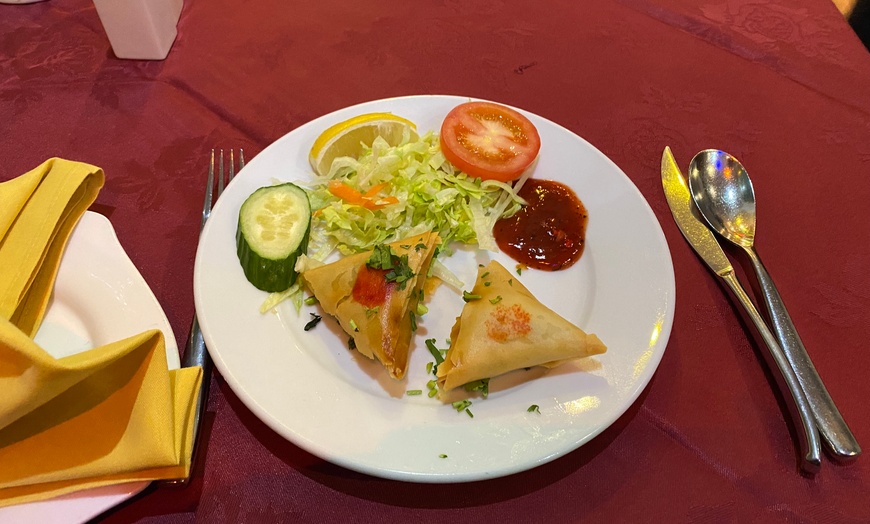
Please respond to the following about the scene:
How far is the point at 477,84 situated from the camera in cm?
284

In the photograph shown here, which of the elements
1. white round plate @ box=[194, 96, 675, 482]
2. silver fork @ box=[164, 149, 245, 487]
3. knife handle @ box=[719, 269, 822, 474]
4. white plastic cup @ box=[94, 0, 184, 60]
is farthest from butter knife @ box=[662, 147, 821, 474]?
white plastic cup @ box=[94, 0, 184, 60]

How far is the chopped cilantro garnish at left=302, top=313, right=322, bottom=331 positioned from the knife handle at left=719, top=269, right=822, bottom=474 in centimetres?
159

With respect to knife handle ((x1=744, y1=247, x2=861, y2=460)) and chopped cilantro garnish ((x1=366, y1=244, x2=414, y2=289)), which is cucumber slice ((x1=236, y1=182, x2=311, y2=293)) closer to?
chopped cilantro garnish ((x1=366, y1=244, x2=414, y2=289))

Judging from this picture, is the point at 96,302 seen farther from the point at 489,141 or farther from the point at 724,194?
the point at 724,194

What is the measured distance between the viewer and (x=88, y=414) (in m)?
1.41

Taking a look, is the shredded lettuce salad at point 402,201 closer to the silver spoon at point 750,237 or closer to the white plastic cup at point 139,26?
the silver spoon at point 750,237

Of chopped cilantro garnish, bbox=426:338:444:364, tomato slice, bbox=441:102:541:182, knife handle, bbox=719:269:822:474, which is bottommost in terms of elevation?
knife handle, bbox=719:269:822:474

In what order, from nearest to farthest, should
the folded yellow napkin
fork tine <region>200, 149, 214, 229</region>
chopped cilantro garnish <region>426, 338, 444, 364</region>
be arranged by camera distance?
the folded yellow napkin → chopped cilantro garnish <region>426, 338, 444, 364</region> → fork tine <region>200, 149, 214, 229</region>

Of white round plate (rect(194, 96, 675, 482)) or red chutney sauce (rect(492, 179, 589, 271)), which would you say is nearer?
white round plate (rect(194, 96, 675, 482))

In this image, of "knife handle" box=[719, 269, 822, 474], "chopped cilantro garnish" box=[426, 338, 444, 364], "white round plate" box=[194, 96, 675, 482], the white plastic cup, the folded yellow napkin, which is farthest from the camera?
the white plastic cup

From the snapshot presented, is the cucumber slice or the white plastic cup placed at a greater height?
the white plastic cup

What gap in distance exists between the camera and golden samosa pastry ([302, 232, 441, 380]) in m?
1.71

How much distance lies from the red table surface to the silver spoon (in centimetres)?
9

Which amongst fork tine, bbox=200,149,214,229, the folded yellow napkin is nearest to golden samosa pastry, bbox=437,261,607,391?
the folded yellow napkin
